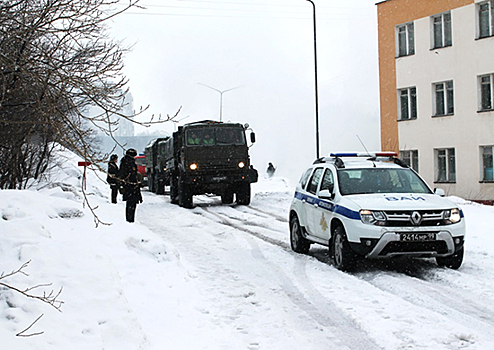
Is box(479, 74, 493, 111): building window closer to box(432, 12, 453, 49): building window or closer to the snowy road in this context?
box(432, 12, 453, 49): building window

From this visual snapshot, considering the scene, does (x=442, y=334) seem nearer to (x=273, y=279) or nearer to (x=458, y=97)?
(x=273, y=279)

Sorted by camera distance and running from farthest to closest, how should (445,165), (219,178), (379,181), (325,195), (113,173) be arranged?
1. (445,165)
2. (219,178)
3. (113,173)
4. (379,181)
5. (325,195)

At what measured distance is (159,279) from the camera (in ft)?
24.8

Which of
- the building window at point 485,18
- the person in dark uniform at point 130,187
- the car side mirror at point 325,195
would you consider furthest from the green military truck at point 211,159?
the car side mirror at point 325,195

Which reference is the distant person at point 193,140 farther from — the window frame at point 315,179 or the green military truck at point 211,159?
the window frame at point 315,179

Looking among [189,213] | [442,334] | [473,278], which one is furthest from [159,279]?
[189,213]

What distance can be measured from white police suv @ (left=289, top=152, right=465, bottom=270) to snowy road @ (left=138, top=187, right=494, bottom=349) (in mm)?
321

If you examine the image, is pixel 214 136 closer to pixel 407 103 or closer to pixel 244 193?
pixel 244 193

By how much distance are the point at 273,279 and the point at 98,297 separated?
3177 millimetres

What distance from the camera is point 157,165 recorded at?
96.6 feet

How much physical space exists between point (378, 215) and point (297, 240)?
99.8 inches


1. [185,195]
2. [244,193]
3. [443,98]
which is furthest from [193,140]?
[443,98]

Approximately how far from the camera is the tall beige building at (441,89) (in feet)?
84.5

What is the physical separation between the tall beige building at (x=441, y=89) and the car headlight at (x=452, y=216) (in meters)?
18.1
